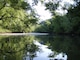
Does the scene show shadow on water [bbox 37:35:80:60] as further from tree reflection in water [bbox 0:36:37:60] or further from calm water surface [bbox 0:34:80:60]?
tree reflection in water [bbox 0:36:37:60]

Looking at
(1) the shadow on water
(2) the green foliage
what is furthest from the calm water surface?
(2) the green foliage

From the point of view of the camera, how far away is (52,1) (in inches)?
709

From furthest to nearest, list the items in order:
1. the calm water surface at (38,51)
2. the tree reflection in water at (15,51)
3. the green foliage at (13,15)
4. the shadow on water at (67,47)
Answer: the green foliage at (13,15) → the shadow on water at (67,47) → the calm water surface at (38,51) → the tree reflection in water at (15,51)

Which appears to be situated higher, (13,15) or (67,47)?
(13,15)

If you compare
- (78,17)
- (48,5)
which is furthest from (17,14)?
(48,5)

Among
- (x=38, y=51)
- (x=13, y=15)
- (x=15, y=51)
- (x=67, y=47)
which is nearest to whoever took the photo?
(x=15, y=51)

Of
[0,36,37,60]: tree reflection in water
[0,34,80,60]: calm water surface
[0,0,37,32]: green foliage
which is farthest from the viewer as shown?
[0,0,37,32]: green foliage

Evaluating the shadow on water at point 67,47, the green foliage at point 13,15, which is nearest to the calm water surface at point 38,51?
the shadow on water at point 67,47

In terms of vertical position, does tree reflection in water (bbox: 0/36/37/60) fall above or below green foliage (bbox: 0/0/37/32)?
below

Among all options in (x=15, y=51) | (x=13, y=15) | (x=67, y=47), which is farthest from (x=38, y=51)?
(x=13, y=15)

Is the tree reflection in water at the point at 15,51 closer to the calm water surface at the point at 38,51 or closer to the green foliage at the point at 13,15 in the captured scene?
the calm water surface at the point at 38,51

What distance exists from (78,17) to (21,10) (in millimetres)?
20104

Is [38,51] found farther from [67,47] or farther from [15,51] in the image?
[67,47]

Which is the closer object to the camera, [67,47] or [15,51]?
[15,51]
